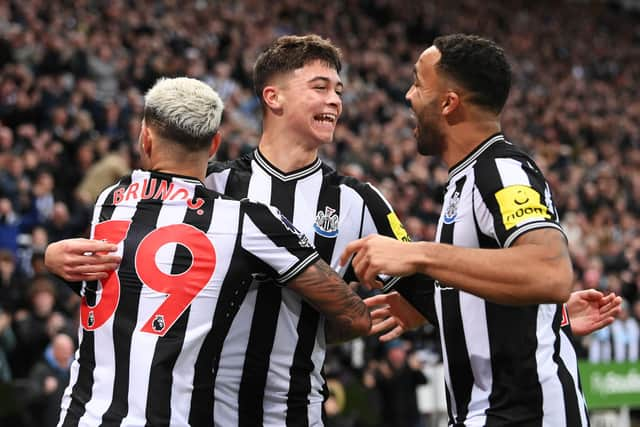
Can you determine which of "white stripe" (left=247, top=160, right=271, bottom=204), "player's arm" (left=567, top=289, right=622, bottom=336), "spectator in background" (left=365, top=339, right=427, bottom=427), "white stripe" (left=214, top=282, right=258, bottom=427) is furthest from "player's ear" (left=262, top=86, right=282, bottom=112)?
"spectator in background" (left=365, top=339, right=427, bottom=427)

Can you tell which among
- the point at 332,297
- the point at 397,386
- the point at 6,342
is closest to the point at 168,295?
the point at 332,297

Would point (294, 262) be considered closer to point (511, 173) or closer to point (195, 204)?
point (195, 204)

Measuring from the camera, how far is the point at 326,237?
4.23 m

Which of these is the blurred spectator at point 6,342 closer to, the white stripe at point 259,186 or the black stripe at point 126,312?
the white stripe at point 259,186

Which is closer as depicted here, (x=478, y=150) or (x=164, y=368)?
(x=164, y=368)

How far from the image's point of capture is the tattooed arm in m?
3.57

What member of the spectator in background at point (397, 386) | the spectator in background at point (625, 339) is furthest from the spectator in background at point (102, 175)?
the spectator in background at point (625, 339)

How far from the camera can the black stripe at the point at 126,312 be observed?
133 inches

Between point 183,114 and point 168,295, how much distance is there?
0.69m

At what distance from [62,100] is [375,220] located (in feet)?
32.5

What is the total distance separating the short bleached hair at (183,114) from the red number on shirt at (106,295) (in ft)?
1.25

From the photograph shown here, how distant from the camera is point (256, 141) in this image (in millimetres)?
14969

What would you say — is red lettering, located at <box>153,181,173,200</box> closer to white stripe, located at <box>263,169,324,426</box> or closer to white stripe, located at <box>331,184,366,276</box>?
white stripe, located at <box>263,169,324,426</box>

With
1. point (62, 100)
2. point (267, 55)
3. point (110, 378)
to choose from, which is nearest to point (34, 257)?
point (62, 100)
